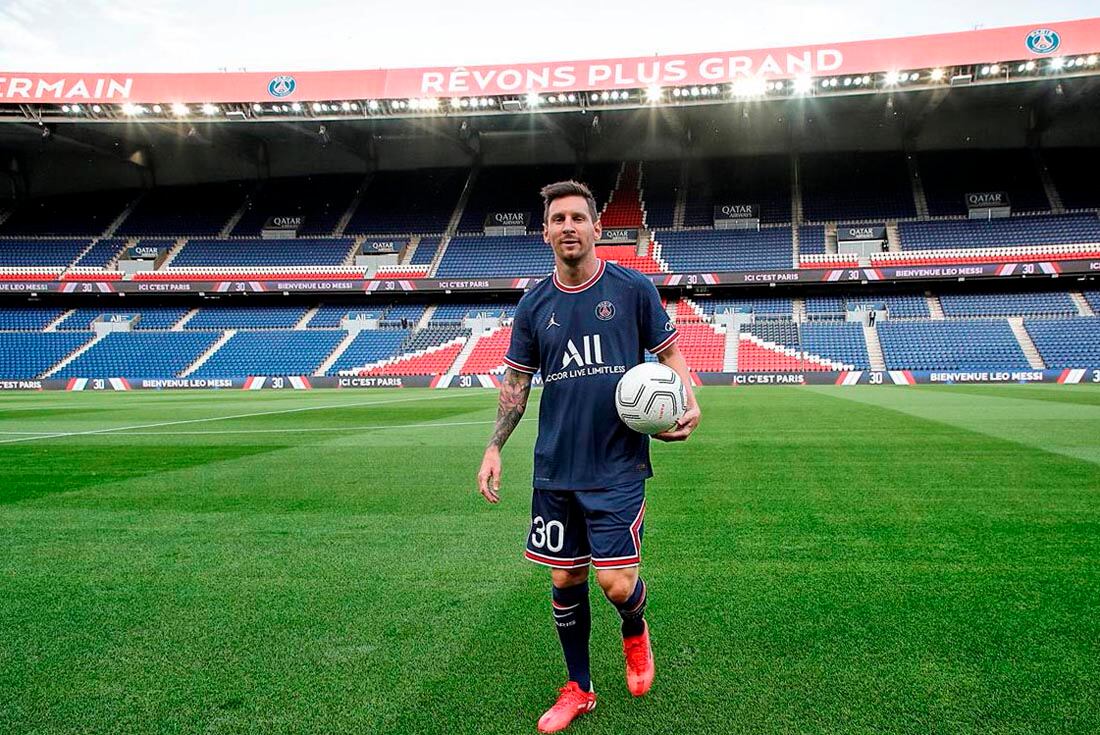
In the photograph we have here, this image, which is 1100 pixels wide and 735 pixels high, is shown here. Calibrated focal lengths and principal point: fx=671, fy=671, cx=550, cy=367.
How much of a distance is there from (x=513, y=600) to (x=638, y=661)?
1173mm

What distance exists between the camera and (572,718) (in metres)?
2.53

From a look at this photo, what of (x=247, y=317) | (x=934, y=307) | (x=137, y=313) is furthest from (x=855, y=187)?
(x=137, y=313)

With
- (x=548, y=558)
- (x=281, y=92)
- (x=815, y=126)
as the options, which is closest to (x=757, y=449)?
(x=548, y=558)

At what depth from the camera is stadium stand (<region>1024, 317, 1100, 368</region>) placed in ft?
89.7

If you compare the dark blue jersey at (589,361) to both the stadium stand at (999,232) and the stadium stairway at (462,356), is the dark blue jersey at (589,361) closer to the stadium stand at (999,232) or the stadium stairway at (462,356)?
the stadium stairway at (462,356)

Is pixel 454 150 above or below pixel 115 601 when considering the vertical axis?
above

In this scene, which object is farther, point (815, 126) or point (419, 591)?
point (815, 126)

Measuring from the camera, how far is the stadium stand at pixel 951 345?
28.4m

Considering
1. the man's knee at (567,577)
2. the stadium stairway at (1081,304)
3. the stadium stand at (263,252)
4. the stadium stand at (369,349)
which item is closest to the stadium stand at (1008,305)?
the stadium stairway at (1081,304)

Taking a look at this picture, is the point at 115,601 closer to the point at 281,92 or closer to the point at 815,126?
the point at 281,92

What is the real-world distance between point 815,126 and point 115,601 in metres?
42.4

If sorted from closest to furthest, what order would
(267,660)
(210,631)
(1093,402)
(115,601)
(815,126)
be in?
1. (267,660)
2. (210,631)
3. (115,601)
4. (1093,402)
5. (815,126)

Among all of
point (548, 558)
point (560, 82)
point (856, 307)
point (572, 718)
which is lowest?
point (572, 718)

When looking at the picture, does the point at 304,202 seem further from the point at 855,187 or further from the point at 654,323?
the point at 654,323
